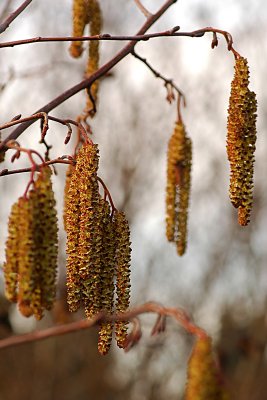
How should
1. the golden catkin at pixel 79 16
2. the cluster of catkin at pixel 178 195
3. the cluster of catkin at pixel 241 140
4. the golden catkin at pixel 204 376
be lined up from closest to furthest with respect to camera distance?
the golden catkin at pixel 204 376 → the cluster of catkin at pixel 241 140 → the cluster of catkin at pixel 178 195 → the golden catkin at pixel 79 16

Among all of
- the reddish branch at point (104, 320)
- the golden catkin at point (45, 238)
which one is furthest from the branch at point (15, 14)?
the reddish branch at point (104, 320)

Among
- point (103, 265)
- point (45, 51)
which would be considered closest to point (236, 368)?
point (45, 51)

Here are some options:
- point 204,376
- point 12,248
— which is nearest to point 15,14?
point 12,248

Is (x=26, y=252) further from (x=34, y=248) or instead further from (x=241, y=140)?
(x=241, y=140)

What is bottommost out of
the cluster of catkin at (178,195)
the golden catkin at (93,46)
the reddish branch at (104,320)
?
the reddish branch at (104,320)

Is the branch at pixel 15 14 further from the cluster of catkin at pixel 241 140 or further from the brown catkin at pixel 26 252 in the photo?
the brown catkin at pixel 26 252

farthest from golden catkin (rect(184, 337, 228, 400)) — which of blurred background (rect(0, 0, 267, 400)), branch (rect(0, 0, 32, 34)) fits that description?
blurred background (rect(0, 0, 267, 400))
